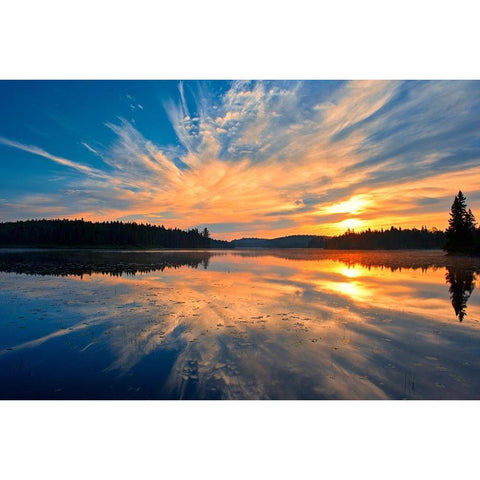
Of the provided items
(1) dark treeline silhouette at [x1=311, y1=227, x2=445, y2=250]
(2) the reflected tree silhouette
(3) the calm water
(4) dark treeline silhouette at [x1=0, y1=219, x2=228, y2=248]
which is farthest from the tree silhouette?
(4) dark treeline silhouette at [x1=0, y1=219, x2=228, y2=248]

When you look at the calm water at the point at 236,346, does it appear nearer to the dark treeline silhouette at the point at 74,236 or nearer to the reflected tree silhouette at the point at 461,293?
the reflected tree silhouette at the point at 461,293

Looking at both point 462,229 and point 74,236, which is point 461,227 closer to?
point 462,229

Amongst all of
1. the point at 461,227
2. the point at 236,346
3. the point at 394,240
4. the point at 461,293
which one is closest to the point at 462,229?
the point at 461,227

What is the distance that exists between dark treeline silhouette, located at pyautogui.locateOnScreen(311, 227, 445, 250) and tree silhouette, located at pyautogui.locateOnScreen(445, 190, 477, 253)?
104356mm

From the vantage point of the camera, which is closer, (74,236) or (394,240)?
(74,236)

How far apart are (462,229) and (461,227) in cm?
45

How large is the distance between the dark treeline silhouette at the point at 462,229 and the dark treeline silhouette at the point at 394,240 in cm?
10419

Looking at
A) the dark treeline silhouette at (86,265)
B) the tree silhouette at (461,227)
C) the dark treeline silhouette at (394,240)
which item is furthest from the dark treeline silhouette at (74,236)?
the tree silhouette at (461,227)

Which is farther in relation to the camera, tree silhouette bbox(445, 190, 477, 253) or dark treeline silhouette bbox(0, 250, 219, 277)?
tree silhouette bbox(445, 190, 477, 253)

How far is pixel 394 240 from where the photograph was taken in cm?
16225

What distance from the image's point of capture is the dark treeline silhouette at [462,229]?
5918cm

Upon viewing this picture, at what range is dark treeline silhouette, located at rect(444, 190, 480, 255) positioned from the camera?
2330 inches

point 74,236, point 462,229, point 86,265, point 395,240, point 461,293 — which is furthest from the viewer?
point 395,240

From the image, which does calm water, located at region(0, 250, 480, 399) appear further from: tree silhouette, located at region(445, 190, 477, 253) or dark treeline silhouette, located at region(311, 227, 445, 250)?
dark treeline silhouette, located at region(311, 227, 445, 250)
